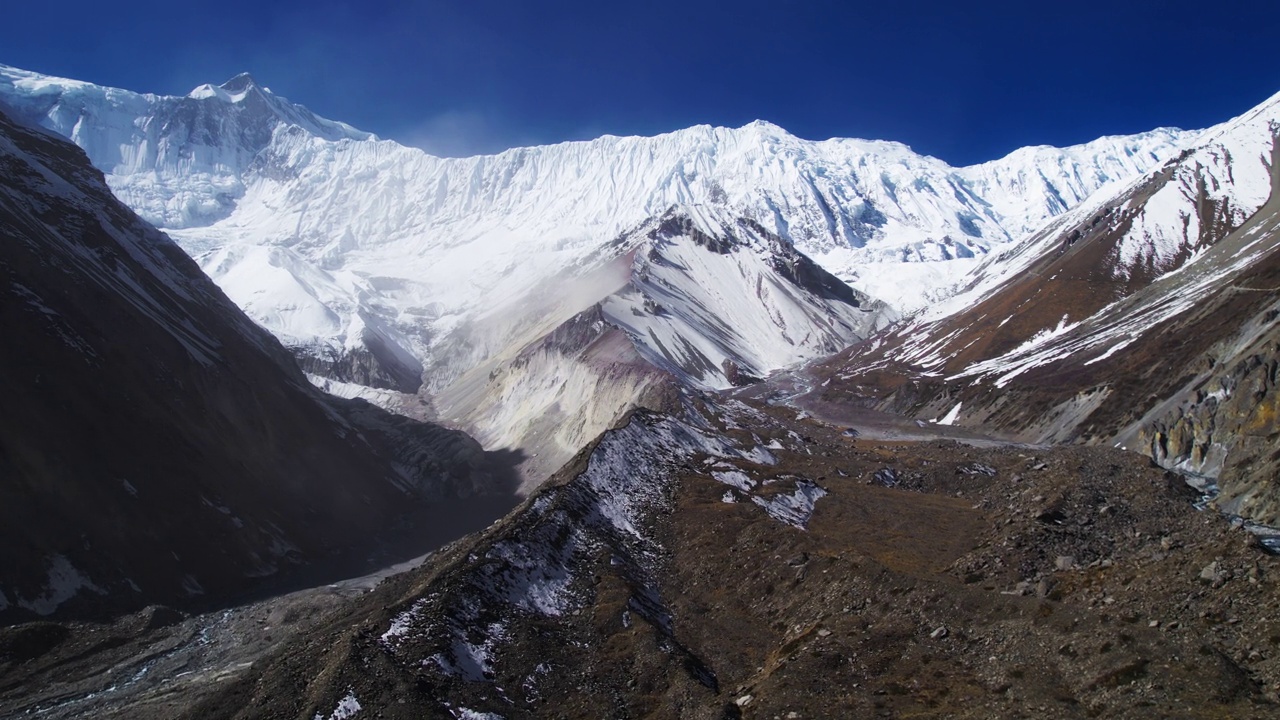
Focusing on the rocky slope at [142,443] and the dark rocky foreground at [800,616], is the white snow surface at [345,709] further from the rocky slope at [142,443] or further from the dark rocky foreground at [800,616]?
the rocky slope at [142,443]

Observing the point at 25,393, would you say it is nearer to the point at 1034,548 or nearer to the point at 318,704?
the point at 318,704

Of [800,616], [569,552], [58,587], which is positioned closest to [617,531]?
[569,552]

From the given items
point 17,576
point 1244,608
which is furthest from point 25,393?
point 1244,608

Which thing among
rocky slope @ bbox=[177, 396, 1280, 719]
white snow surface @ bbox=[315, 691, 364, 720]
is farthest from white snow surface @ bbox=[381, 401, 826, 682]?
white snow surface @ bbox=[315, 691, 364, 720]

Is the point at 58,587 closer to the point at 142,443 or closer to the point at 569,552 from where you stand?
the point at 142,443

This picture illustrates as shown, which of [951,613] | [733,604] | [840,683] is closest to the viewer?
[840,683]

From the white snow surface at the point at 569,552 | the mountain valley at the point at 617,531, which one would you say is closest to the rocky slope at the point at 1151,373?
the mountain valley at the point at 617,531
